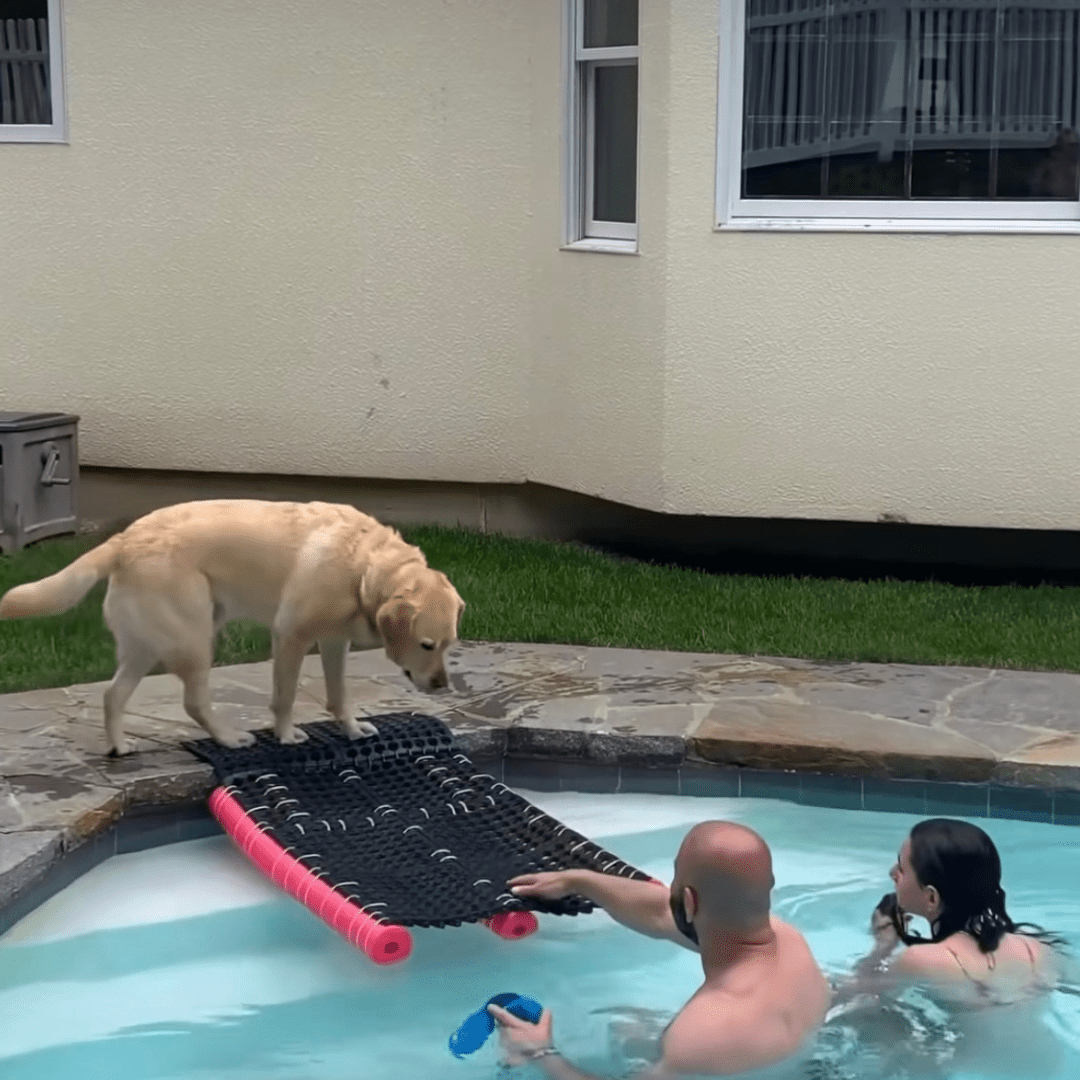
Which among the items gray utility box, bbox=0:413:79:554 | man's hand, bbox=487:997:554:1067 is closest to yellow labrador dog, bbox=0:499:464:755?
man's hand, bbox=487:997:554:1067

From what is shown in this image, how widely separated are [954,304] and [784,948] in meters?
4.59

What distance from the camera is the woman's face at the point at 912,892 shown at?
4.34 meters

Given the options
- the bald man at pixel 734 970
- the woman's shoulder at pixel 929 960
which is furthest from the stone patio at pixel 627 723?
the bald man at pixel 734 970

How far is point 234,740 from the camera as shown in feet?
18.9

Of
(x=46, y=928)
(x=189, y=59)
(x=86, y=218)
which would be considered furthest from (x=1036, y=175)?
(x=46, y=928)

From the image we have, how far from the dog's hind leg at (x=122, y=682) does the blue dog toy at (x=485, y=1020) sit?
175 cm

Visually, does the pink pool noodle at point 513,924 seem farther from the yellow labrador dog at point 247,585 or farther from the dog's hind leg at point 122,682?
the dog's hind leg at point 122,682

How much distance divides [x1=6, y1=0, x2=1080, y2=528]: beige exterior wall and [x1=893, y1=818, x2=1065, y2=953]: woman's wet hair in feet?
13.1

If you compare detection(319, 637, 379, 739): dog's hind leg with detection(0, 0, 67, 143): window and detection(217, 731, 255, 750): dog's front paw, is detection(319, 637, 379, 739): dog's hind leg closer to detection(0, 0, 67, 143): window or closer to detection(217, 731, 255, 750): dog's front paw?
detection(217, 731, 255, 750): dog's front paw

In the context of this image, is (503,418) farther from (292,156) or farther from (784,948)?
Result: (784,948)

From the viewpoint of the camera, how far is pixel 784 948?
4.09 metres

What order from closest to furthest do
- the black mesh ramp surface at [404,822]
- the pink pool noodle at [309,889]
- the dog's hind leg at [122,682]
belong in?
the pink pool noodle at [309,889]
the black mesh ramp surface at [404,822]
the dog's hind leg at [122,682]

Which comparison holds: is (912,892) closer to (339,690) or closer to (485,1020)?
(485,1020)

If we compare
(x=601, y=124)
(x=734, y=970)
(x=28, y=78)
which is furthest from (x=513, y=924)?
(x=28, y=78)
